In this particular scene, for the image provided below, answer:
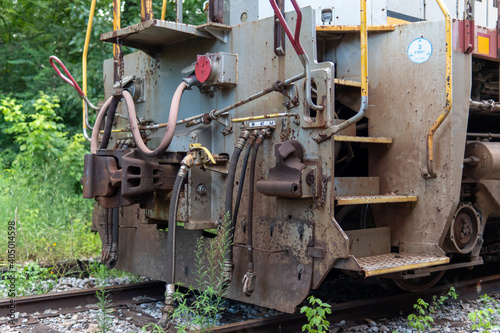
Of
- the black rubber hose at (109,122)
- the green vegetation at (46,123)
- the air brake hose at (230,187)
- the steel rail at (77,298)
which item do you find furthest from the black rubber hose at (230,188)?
the green vegetation at (46,123)

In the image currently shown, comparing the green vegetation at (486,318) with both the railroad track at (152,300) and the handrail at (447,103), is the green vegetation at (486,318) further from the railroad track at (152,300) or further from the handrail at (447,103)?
the handrail at (447,103)

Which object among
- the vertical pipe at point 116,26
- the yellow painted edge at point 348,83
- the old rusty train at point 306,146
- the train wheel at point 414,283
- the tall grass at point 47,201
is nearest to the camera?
the old rusty train at point 306,146

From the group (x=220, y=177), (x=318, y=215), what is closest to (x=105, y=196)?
(x=220, y=177)

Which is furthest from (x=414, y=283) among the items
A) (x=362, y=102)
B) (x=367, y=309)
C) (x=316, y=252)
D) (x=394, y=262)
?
(x=362, y=102)

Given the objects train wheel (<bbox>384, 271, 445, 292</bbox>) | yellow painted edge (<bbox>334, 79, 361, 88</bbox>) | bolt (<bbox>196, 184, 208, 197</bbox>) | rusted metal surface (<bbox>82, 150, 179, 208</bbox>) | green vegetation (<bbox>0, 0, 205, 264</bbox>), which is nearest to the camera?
yellow painted edge (<bbox>334, 79, 361, 88</bbox>)

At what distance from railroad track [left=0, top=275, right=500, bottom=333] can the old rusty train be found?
231 mm

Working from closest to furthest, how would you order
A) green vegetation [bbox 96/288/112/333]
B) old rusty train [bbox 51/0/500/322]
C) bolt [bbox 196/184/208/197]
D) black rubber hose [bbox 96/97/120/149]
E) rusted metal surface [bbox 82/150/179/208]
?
green vegetation [bbox 96/288/112/333]
old rusty train [bbox 51/0/500/322]
rusted metal surface [bbox 82/150/179/208]
bolt [bbox 196/184/208/197]
black rubber hose [bbox 96/97/120/149]

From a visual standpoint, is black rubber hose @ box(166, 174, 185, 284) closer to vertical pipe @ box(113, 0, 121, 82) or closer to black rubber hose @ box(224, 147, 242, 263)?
black rubber hose @ box(224, 147, 242, 263)

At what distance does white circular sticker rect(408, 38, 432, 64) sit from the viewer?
163 inches

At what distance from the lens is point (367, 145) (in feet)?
14.5

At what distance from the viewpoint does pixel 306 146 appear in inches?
148

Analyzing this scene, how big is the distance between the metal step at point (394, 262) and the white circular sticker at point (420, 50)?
1.43m

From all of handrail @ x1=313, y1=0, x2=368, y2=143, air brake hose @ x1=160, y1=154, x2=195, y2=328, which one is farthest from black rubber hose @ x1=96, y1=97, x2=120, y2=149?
handrail @ x1=313, y1=0, x2=368, y2=143

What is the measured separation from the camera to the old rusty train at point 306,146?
371 centimetres
